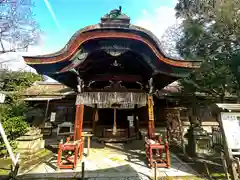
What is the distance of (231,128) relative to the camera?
439cm

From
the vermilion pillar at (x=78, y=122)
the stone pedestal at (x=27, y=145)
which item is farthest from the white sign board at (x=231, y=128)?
the stone pedestal at (x=27, y=145)

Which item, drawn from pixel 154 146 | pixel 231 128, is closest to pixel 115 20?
pixel 154 146

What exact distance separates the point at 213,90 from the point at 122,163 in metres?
8.70

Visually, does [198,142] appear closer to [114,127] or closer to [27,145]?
[114,127]

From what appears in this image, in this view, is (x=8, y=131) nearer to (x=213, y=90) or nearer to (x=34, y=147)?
(x=34, y=147)

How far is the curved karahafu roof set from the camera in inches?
178

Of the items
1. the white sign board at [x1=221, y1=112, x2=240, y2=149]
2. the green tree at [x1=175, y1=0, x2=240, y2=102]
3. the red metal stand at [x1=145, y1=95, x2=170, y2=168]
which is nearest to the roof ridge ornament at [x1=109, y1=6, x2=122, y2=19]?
the red metal stand at [x1=145, y1=95, x2=170, y2=168]

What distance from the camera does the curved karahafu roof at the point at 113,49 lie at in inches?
178

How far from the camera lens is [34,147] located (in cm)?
620

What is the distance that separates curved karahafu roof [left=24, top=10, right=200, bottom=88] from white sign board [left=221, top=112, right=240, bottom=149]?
1.85 m

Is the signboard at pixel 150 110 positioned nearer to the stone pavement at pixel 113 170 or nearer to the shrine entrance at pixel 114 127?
the stone pavement at pixel 113 170

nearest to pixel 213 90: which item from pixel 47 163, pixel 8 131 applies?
pixel 47 163

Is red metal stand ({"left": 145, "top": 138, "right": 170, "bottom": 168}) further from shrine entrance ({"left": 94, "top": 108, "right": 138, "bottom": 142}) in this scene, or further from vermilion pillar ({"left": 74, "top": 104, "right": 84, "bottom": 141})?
shrine entrance ({"left": 94, "top": 108, "right": 138, "bottom": 142})

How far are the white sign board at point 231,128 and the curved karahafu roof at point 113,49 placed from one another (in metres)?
1.85
